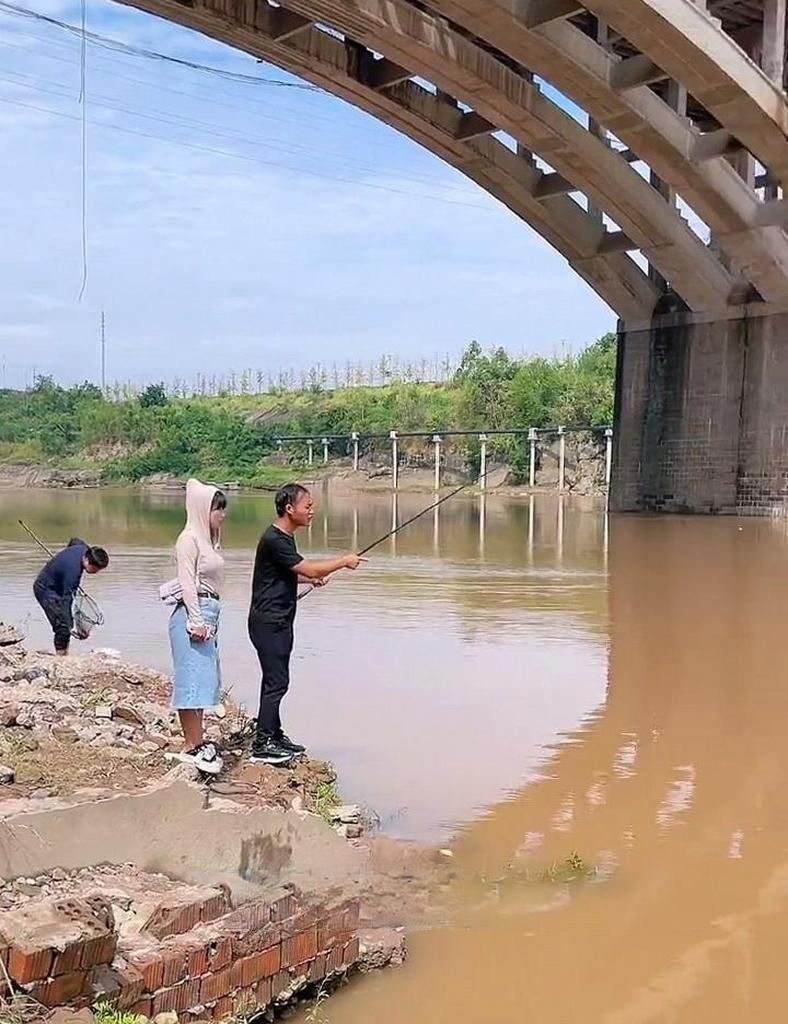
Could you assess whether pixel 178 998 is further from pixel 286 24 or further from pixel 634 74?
pixel 286 24

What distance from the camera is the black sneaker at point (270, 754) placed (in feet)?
16.4

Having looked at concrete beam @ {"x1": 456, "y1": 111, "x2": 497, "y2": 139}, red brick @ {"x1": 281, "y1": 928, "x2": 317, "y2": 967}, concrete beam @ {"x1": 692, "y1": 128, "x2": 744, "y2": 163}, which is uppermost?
concrete beam @ {"x1": 456, "y1": 111, "x2": 497, "y2": 139}

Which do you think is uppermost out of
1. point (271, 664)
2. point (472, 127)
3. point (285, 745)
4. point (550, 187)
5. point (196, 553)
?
point (472, 127)

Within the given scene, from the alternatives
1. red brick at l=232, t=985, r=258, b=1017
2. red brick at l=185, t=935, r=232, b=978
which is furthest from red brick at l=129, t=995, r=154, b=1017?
red brick at l=232, t=985, r=258, b=1017

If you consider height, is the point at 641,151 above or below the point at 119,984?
above

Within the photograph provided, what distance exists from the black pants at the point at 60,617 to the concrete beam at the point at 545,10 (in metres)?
12.4

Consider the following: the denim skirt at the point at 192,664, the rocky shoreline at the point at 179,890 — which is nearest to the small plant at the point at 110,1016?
the rocky shoreline at the point at 179,890

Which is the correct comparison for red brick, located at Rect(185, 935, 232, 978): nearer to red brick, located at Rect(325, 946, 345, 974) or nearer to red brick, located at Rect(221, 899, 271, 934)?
red brick, located at Rect(221, 899, 271, 934)

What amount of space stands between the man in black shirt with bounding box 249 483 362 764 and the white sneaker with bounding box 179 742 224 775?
36 centimetres

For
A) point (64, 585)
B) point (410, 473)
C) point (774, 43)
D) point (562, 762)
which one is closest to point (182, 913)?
point (562, 762)

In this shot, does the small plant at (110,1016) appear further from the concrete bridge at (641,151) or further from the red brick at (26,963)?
the concrete bridge at (641,151)

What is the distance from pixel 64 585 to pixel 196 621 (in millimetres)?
3504

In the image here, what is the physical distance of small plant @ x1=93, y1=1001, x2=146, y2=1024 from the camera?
2533 millimetres

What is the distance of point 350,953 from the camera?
325 centimetres
